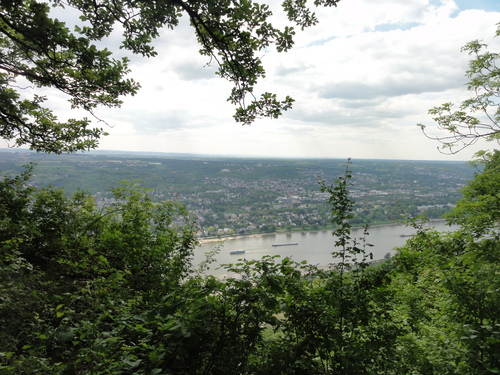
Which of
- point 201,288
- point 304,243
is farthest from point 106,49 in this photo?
point 304,243

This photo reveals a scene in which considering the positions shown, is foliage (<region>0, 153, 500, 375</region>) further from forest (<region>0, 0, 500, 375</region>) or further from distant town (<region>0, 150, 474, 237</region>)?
distant town (<region>0, 150, 474, 237</region>)

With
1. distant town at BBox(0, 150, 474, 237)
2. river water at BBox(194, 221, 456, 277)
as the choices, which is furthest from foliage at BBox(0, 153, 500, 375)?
river water at BBox(194, 221, 456, 277)

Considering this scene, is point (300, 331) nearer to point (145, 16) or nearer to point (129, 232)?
point (129, 232)

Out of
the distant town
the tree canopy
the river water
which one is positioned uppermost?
the tree canopy

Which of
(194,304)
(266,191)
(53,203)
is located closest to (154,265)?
(194,304)

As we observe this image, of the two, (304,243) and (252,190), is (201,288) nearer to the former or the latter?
(304,243)

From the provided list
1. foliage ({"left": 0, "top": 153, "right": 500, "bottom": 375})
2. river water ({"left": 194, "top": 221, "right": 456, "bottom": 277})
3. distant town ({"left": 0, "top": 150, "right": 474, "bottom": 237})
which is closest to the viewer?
foliage ({"left": 0, "top": 153, "right": 500, "bottom": 375})

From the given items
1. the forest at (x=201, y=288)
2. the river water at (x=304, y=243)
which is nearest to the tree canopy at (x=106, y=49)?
the forest at (x=201, y=288)

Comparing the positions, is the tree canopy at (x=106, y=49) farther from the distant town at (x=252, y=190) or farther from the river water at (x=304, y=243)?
the river water at (x=304, y=243)
